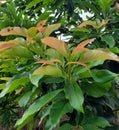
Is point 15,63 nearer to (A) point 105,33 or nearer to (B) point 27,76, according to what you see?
(B) point 27,76

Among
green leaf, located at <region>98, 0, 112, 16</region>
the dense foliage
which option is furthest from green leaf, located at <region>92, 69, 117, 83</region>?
green leaf, located at <region>98, 0, 112, 16</region>

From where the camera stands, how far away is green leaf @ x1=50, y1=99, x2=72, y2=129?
31.1 inches

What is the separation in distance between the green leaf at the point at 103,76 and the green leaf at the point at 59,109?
0.11m

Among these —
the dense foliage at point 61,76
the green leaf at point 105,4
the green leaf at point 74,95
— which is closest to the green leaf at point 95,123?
the dense foliage at point 61,76

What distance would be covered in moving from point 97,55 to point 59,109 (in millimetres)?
179

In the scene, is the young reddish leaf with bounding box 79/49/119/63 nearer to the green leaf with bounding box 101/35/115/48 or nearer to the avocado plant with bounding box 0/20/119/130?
the avocado plant with bounding box 0/20/119/130

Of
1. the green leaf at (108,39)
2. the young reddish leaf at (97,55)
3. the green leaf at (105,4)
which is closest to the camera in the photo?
the young reddish leaf at (97,55)

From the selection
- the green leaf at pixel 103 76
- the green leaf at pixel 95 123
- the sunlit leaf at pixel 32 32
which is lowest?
the green leaf at pixel 95 123

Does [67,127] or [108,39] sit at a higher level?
[108,39]

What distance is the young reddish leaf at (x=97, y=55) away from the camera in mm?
761

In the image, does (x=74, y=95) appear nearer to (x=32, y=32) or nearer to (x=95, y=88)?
(x=95, y=88)

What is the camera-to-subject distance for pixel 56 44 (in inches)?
30.7

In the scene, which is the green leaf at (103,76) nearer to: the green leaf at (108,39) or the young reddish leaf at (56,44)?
the young reddish leaf at (56,44)

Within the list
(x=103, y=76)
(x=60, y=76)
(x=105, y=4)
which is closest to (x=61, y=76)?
(x=60, y=76)
